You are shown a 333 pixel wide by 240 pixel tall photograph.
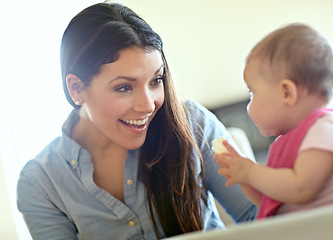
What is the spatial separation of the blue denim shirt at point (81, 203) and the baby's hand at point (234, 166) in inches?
18.4

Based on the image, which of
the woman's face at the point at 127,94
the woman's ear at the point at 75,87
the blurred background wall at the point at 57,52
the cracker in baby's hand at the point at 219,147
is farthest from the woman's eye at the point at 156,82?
the blurred background wall at the point at 57,52

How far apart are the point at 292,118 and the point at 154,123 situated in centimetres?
58

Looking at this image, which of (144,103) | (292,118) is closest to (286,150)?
(292,118)

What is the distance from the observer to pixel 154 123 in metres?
1.18

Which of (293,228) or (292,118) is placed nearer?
(293,228)

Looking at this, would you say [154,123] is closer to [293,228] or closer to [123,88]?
[123,88]

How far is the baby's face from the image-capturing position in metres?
0.65

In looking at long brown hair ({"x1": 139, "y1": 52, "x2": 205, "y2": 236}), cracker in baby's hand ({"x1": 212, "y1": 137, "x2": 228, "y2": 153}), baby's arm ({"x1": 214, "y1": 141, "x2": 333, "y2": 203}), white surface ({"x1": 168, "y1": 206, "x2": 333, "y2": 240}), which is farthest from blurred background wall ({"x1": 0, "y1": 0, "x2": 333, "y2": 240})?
white surface ({"x1": 168, "y1": 206, "x2": 333, "y2": 240})

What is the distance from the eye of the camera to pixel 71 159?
1.16 metres

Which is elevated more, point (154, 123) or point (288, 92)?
point (288, 92)

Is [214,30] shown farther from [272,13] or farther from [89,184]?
[89,184]

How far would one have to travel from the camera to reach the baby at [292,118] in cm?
59

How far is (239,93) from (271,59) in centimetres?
213

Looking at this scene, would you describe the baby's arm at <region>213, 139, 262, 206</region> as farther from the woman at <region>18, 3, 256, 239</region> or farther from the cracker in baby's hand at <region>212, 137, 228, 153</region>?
the woman at <region>18, 3, 256, 239</region>
